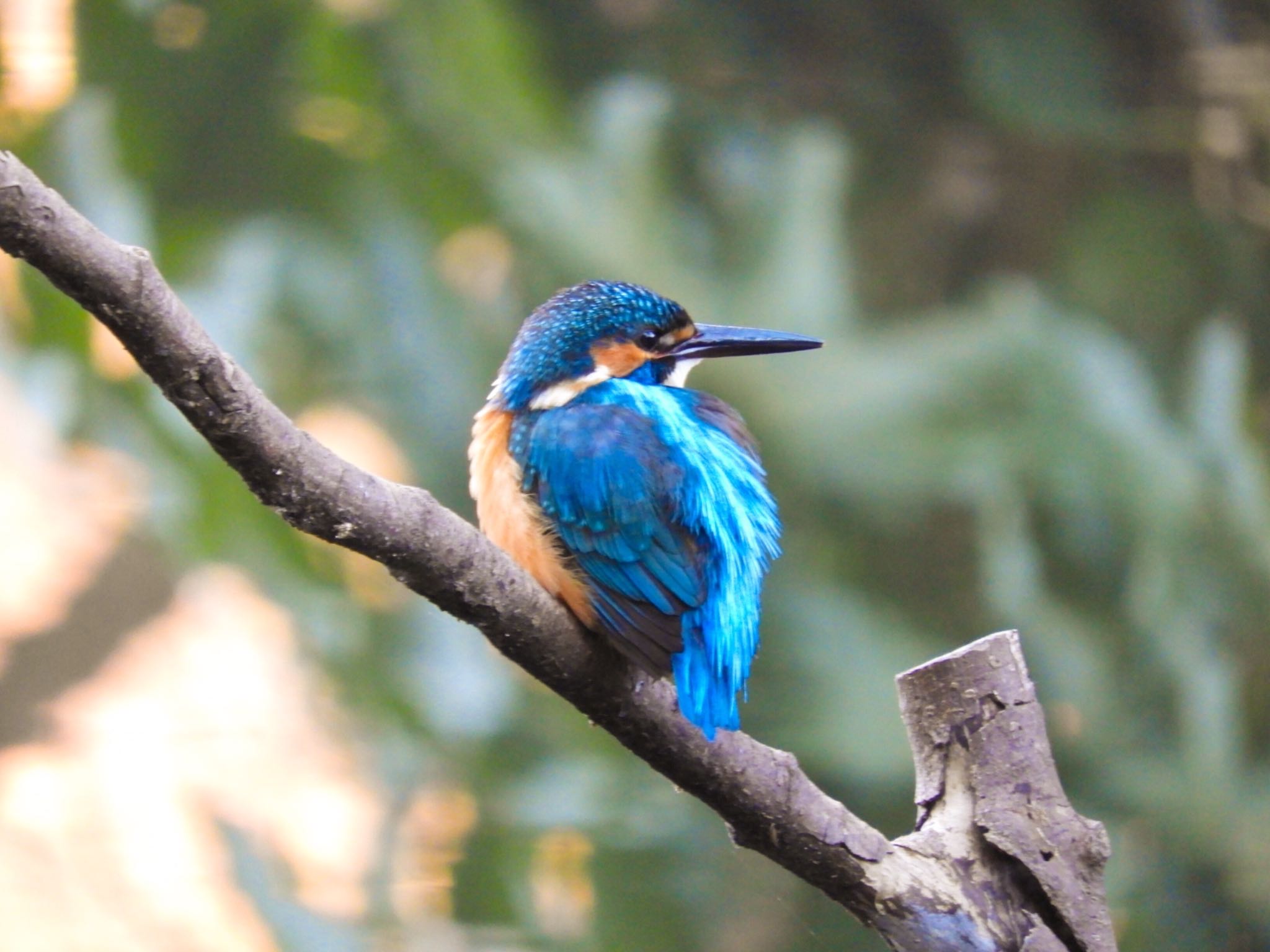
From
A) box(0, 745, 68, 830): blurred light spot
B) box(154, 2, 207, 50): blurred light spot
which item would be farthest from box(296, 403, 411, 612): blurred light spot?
box(0, 745, 68, 830): blurred light spot

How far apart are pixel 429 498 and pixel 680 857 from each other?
5.88 ft

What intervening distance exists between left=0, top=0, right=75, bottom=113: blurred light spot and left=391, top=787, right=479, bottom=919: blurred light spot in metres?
1.49

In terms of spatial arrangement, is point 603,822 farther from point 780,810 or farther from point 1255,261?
point 1255,261

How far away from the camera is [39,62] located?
260cm

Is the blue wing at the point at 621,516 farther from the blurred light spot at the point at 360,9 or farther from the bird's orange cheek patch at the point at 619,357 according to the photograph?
the blurred light spot at the point at 360,9

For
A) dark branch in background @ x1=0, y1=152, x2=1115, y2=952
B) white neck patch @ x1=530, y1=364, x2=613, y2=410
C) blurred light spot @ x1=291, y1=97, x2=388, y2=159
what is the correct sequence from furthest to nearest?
blurred light spot @ x1=291, y1=97, x2=388, y2=159
white neck patch @ x1=530, y1=364, x2=613, y2=410
dark branch in background @ x1=0, y1=152, x2=1115, y2=952

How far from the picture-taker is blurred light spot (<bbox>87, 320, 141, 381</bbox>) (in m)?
2.55

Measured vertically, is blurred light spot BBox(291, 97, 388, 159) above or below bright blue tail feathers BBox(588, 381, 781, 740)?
above

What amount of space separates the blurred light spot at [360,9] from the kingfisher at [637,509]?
5.14 feet

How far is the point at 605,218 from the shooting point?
2529 millimetres

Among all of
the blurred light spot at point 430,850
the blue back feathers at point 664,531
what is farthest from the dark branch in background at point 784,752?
the blurred light spot at point 430,850

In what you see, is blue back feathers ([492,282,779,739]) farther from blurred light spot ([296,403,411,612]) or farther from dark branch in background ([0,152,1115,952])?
blurred light spot ([296,403,411,612])

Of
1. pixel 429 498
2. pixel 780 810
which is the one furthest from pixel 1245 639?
pixel 429 498

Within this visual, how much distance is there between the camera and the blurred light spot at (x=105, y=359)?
8.36 feet
